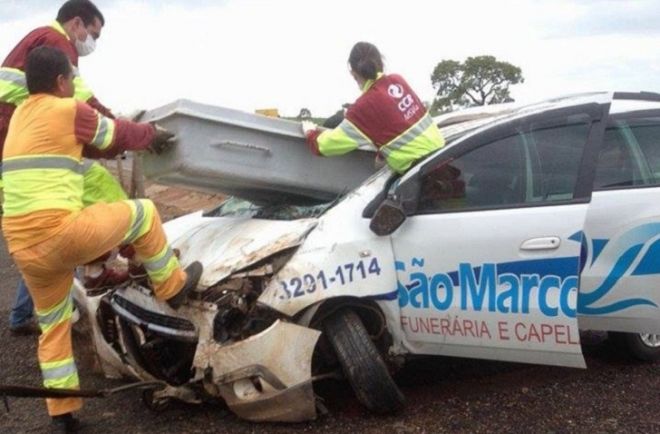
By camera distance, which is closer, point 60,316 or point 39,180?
point 39,180

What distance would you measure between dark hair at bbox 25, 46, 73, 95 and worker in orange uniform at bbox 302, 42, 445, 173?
1.37 m

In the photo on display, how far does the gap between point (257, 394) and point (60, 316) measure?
3.72ft

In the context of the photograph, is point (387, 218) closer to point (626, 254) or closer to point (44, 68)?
point (626, 254)

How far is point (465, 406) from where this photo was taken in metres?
4.23

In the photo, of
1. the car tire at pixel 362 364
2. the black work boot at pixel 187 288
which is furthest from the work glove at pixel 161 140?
the car tire at pixel 362 364

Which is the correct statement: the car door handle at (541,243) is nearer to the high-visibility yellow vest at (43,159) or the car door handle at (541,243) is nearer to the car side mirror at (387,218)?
the car side mirror at (387,218)

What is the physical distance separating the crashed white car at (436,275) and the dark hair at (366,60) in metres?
0.69

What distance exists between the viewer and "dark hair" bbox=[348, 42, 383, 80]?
4.62 metres

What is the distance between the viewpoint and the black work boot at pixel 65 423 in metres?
4.12

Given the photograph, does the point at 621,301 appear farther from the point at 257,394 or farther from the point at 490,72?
the point at 490,72

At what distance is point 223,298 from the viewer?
3.94 meters

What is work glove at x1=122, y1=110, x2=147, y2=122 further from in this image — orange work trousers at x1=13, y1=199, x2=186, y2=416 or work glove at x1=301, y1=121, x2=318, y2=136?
work glove at x1=301, y1=121, x2=318, y2=136

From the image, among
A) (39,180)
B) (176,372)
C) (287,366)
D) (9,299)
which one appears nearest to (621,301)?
(287,366)

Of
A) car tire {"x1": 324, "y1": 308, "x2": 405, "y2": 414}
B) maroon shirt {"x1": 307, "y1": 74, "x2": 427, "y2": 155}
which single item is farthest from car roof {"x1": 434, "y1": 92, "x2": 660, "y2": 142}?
car tire {"x1": 324, "y1": 308, "x2": 405, "y2": 414}
